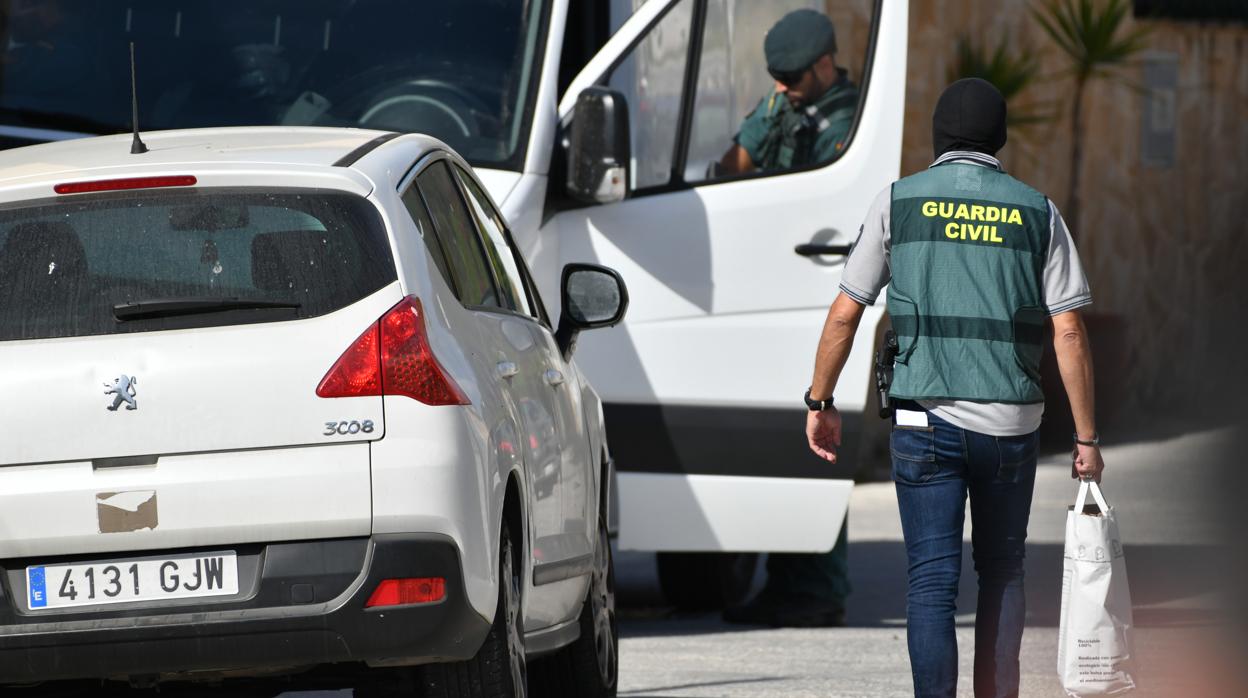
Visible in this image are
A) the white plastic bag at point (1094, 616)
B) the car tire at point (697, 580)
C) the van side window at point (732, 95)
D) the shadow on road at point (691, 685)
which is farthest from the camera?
the car tire at point (697, 580)

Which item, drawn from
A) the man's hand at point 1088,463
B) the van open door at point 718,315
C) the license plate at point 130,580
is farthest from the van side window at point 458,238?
the van open door at point 718,315

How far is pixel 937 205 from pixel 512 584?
137 centimetres

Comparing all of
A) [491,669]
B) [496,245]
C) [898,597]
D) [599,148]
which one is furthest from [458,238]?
[898,597]

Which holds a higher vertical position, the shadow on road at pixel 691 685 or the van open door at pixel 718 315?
the van open door at pixel 718 315

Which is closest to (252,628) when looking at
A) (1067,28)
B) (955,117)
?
(955,117)

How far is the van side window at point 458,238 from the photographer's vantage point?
5363mm

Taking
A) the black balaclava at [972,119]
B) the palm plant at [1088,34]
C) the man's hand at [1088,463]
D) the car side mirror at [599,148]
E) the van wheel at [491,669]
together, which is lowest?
the van wheel at [491,669]

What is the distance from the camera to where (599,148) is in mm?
7625

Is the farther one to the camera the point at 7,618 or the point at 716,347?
the point at 716,347

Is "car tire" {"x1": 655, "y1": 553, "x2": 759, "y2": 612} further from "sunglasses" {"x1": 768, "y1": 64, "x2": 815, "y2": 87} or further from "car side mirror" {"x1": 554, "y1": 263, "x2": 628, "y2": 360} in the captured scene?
"car side mirror" {"x1": 554, "y1": 263, "x2": 628, "y2": 360}

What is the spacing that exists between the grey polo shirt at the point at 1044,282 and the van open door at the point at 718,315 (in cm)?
239

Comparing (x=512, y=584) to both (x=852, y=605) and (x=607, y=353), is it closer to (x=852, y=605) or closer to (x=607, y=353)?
(x=607, y=353)

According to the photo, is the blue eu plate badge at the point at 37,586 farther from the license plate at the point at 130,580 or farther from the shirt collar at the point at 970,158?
the shirt collar at the point at 970,158

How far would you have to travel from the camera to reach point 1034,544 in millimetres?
12109
